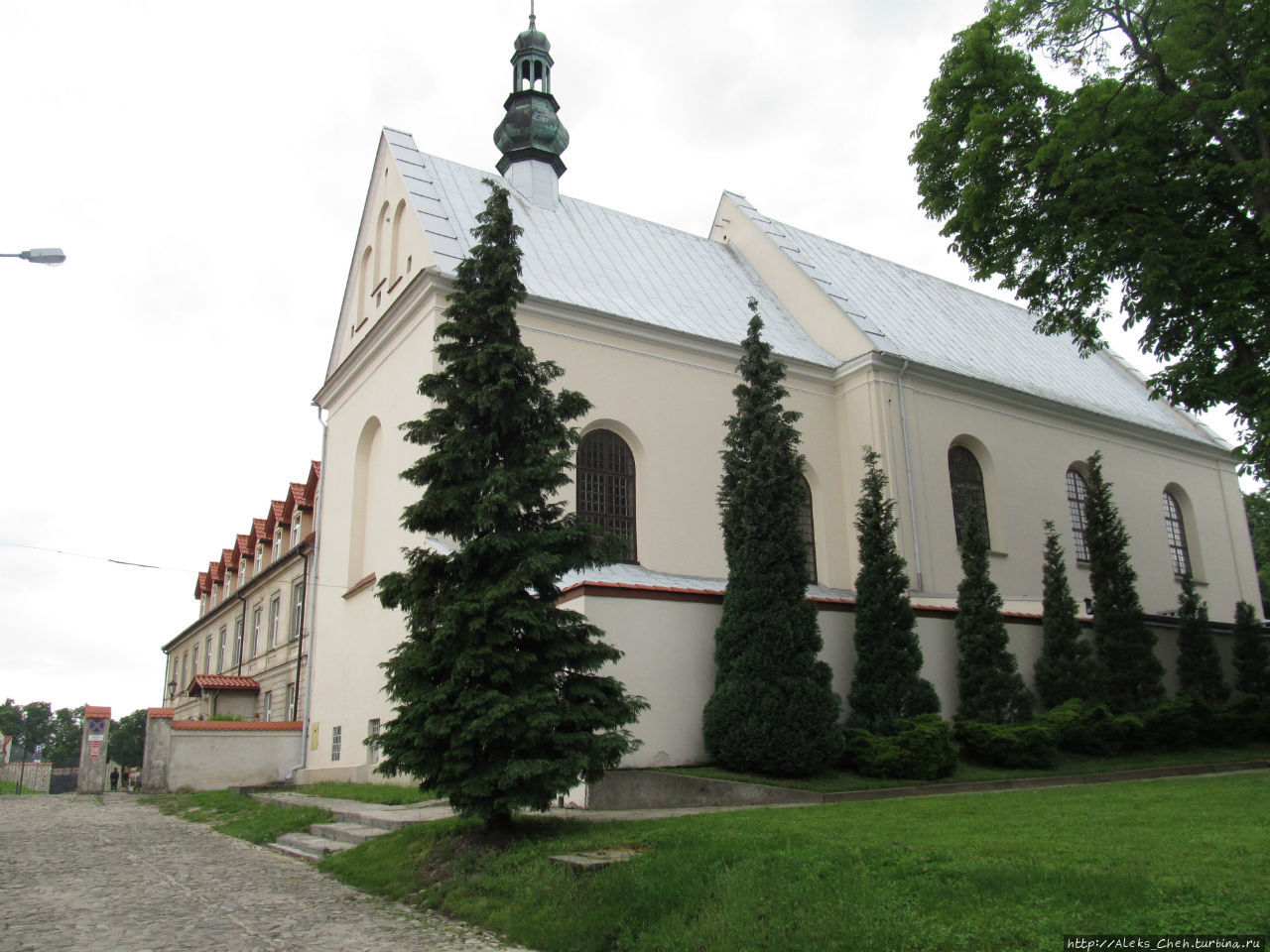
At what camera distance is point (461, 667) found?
8977mm

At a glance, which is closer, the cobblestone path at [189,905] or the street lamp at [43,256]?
the cobblestone path at [189,905]

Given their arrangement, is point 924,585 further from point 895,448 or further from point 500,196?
point 500,196

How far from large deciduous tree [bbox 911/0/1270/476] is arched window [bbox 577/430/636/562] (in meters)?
7.26

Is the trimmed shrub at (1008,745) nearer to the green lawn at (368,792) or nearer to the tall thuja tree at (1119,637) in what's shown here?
the tall thuja tree at (1119,637)

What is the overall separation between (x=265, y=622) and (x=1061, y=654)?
26220 millimetres

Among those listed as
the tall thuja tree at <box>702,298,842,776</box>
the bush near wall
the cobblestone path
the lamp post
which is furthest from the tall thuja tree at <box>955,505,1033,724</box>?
the lamp post

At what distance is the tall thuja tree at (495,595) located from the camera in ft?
29.3

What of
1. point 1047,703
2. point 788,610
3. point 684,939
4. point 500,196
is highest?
point 500,196

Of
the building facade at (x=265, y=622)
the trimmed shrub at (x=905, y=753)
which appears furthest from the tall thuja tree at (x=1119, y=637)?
the building facade at (x=265, y=622)

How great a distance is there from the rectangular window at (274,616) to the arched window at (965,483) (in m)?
21.8

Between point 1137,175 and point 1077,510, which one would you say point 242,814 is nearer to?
point 1137,175

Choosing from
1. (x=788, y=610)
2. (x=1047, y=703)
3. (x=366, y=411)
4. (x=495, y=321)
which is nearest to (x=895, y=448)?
(x=1047, y=703)

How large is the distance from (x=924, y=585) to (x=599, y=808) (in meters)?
10.6

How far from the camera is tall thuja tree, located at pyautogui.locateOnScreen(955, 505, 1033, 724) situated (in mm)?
15945
